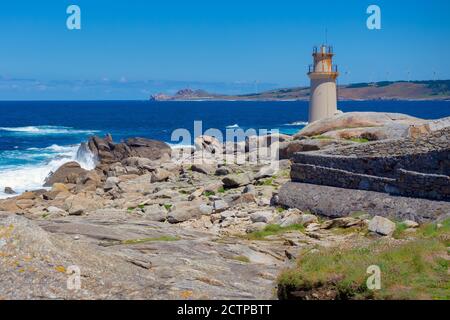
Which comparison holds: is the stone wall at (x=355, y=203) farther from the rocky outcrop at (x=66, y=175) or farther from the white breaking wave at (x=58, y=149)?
the white breaking wave at (x=58, y=149)

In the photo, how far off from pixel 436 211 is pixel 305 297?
7.24 m

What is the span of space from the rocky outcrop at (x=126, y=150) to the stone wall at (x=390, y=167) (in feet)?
71.1

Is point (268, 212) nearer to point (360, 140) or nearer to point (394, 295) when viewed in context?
point (360, 140)

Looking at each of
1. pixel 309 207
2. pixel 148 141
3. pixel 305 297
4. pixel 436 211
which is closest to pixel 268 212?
pixel 309 207

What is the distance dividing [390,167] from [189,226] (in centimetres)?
651

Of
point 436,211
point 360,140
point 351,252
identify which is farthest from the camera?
point 360,140

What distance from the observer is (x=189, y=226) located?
19422 mm

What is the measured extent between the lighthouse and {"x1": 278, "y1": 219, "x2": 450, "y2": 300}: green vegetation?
22.5m

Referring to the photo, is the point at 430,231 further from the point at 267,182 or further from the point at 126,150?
the point at 126,150

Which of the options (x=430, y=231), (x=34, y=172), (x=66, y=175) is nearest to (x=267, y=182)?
(x=430, y=231)

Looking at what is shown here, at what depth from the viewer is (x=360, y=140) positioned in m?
25.2

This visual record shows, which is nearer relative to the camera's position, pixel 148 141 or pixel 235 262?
pixel 235 262

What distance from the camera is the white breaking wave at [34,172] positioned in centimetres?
3553
